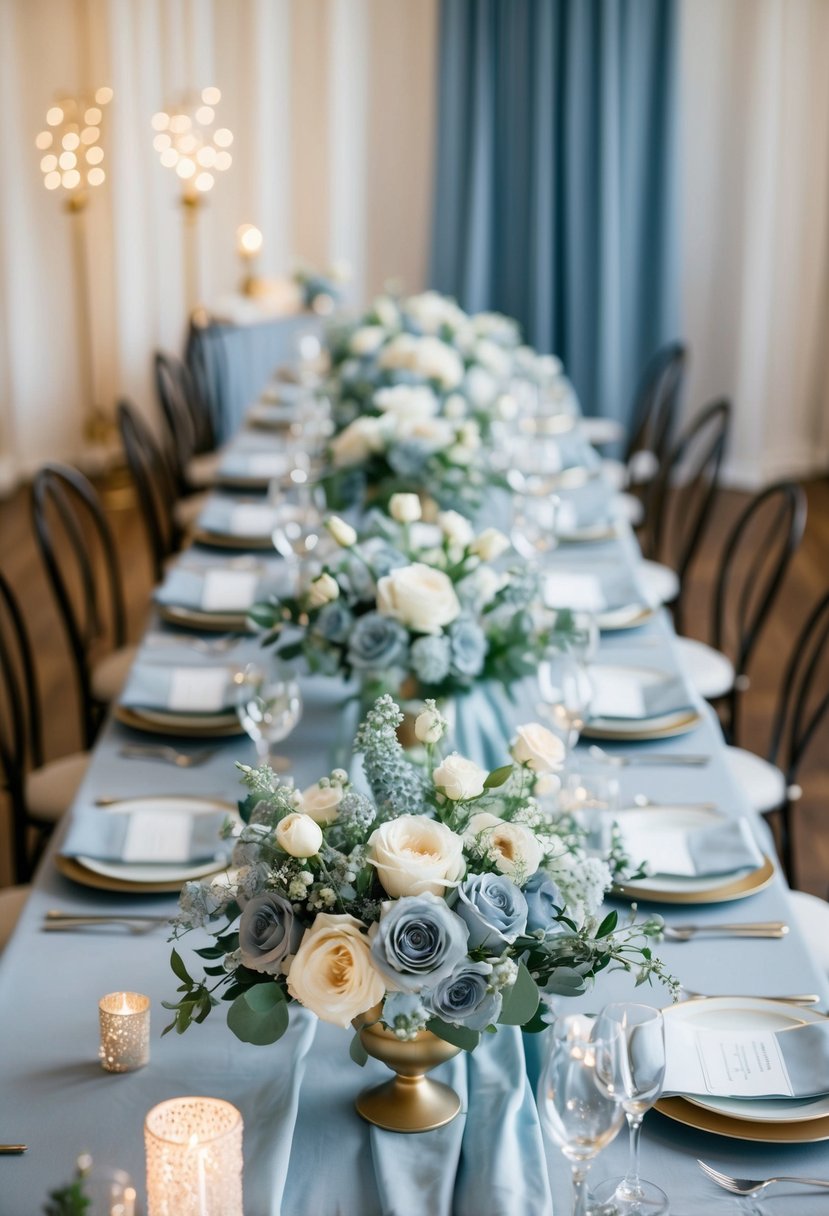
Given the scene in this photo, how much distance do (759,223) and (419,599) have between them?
5.51 meters

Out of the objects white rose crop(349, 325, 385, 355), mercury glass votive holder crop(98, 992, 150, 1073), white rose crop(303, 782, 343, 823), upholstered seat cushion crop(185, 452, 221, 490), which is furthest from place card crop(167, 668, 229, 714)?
upholstered seat cushion crop(185, 452, 221, 490)

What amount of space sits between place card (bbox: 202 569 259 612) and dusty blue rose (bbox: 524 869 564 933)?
5.27 ft

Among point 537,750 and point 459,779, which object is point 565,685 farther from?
point 459,779

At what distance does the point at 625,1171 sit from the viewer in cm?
125

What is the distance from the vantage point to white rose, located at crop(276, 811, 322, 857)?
3.87 feet

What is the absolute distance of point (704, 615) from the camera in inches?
205

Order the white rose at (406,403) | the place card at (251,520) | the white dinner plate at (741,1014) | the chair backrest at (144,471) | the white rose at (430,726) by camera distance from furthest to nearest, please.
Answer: the chair backrest at (144,471) < the place card at (251,520) < the white rose at (406,403) < the white dinner plate at (741,1014) < the white rose at (430,726)

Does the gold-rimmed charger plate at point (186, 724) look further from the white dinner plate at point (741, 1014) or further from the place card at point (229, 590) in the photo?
the white dinner plate at point (741, 1014)

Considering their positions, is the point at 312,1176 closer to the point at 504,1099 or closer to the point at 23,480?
the point at 504,1099

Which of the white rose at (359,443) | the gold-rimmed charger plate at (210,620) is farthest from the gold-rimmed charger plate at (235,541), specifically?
the gold-rimmed charger plate at (210,620)

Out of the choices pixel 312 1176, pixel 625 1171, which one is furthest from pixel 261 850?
pixel 625 1171

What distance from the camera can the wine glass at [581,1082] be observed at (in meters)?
1.08

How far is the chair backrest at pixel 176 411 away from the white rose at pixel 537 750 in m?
3.28

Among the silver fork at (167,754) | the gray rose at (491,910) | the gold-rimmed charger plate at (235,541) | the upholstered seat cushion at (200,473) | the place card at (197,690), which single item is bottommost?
the upholstered seat cushion at (200,473)
